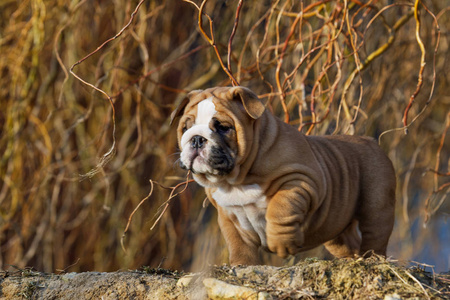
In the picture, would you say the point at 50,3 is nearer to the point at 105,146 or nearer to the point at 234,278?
the point at 105,146

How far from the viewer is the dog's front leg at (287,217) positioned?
2543 millimetres

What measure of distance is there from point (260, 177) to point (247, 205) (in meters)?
0.13

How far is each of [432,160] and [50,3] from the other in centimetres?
398

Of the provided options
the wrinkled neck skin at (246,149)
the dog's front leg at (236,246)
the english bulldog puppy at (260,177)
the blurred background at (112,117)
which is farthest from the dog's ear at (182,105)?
the blurred background at (112,117)

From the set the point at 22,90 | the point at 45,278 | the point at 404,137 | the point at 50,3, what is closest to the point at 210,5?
the point at 50,3

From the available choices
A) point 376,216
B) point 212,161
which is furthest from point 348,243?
point 212,161

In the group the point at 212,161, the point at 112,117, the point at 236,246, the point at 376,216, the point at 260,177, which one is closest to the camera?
the point at 212,161

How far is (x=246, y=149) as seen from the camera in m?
2.55

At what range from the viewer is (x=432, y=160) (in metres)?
6.43

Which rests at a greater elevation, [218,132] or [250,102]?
[250,102]

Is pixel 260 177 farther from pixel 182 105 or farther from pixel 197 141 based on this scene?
pixel 182 105

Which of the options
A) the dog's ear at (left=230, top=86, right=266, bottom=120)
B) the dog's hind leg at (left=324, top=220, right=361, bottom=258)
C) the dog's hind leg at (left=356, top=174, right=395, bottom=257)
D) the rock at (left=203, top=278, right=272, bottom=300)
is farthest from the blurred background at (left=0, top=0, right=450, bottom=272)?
the rock at (left=203, top=278, right=272, bottom=300)

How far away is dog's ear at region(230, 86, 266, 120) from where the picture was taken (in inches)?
100

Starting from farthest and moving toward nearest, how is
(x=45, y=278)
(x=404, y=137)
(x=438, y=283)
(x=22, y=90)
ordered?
(x=404, y=137) < (x=22, y=90) < (x=45, y=278) < (x=438, y=283)
